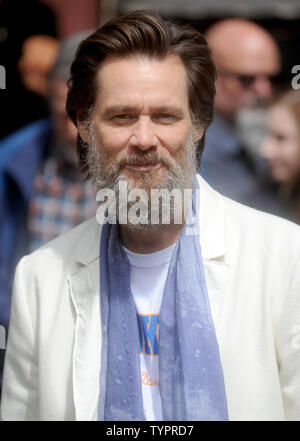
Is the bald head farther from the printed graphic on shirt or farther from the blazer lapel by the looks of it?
the printed graphic on shirt

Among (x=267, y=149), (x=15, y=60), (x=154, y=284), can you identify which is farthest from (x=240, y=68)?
(x=154, y=284)

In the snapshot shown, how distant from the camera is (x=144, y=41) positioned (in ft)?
8.22

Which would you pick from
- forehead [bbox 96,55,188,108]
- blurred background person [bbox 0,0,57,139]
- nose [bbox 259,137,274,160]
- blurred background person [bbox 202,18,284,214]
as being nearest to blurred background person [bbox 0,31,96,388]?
blurred background person [bbox 0,0,57,139]

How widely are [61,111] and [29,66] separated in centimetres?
80

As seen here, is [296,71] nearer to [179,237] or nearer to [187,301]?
[179,237]

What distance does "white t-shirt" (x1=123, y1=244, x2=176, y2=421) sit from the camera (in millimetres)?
2453

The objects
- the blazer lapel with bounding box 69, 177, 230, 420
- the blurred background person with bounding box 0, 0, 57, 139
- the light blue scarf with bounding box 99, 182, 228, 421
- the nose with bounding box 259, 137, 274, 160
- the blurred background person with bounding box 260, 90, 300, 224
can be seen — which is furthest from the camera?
the blurred background person with bounding box 0, 0, 57, 139

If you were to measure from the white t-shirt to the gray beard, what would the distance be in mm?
121

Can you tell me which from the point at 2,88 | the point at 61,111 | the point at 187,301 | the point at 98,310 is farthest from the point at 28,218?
the point at 187,301

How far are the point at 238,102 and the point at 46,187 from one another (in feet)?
4.09

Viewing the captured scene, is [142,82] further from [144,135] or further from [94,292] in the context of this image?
[94,292]

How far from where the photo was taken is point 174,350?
7.95ft

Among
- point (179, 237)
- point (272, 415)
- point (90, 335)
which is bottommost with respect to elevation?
point (272, 415)

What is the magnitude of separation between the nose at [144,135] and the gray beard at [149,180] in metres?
0.04
